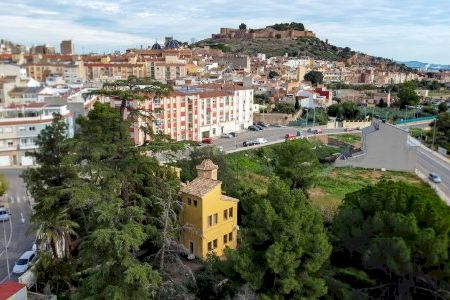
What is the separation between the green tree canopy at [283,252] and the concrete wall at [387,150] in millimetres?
37589

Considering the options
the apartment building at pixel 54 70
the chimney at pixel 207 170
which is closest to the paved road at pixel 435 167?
the chimney at pixel 207 170

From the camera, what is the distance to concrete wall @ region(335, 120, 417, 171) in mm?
51594

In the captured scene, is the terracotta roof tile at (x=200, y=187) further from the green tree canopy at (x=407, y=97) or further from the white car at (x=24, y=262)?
the green tree canopy at (x=407, y=97)

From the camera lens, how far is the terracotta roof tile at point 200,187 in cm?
2336

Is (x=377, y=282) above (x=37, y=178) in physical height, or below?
below

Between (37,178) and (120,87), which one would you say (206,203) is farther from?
(37,178)

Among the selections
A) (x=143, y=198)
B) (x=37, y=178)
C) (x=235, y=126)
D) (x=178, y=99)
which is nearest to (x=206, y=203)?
(x=143, y=198)

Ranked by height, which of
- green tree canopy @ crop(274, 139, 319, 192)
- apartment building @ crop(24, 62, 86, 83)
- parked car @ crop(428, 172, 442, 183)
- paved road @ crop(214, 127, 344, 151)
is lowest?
parked car @ crop(428, 172, 442, 183)

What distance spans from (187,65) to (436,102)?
61.9 metres

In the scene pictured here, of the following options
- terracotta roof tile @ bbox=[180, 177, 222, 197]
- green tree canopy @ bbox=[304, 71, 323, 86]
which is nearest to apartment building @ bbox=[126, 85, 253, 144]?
terracotta roof tile @ bbox=[180, 177, 222, 197]

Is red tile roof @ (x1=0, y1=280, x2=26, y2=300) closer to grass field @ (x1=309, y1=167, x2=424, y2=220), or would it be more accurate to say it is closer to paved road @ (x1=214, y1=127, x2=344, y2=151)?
grass field @ (x1=309, y1=167, x2=424, y2=220)

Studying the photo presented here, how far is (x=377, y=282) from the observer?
57.4 feet

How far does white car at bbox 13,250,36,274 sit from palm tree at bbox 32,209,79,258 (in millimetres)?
2038

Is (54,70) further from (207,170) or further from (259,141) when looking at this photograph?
(207,170)
